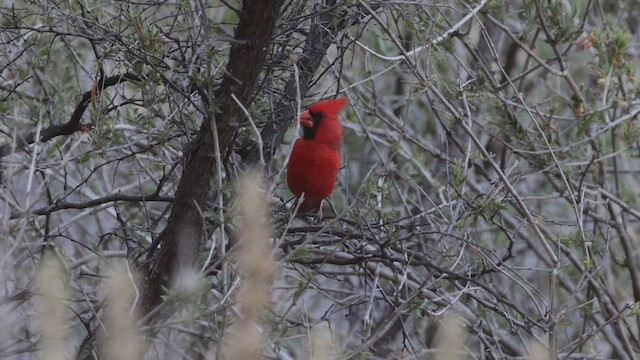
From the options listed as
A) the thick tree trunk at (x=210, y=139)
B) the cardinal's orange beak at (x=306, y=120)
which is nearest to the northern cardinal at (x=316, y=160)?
the cardinal's orange beak at (x=306, y=120)

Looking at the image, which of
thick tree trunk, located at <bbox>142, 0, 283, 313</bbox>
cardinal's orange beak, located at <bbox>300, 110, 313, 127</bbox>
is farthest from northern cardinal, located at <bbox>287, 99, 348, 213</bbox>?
thick tree trunk, located at <bbox>142, 0, 283, 313</bbox>

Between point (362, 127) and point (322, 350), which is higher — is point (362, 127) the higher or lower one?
the higher one

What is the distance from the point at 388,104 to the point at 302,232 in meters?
2.96

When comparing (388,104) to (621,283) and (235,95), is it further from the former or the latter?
(235,95)

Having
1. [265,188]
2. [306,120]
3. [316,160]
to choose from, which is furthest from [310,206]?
[265,188]

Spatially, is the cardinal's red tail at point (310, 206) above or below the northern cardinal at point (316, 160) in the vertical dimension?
below

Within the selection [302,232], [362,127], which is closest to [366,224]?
[302,232]

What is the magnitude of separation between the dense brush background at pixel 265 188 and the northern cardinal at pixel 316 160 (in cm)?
9

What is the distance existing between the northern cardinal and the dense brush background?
9cm

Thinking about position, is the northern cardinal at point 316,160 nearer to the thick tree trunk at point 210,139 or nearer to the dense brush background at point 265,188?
the dense brush background at point 265,188

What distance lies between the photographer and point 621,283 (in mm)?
5691

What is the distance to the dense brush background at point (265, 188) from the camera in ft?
8.36

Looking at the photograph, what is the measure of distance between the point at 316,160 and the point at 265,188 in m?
0.59

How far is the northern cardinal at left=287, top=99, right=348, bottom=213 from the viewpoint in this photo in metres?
3.51
